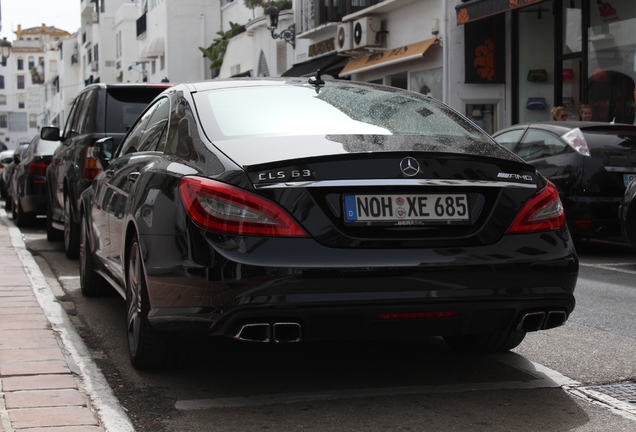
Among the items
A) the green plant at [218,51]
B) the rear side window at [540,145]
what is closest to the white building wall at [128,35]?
the green plant at [218,51]

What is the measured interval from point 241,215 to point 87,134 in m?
6.01

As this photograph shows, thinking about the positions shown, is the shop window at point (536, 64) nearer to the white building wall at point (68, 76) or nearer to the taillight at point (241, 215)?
the taillight at point (241, 215)

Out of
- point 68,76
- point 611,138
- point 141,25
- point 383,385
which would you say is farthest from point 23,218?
point 68,76

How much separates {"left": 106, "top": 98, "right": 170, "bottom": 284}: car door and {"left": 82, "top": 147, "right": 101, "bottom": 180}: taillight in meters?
3.03

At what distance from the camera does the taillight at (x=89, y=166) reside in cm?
921

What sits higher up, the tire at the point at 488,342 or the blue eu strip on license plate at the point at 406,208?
the blue eu strip on license plate at the point at 406,208

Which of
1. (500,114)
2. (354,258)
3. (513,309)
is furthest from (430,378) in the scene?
(500,114)

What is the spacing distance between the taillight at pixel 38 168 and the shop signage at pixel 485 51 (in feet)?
33.7

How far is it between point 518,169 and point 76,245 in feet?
20.7

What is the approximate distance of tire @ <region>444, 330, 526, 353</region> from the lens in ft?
17.2

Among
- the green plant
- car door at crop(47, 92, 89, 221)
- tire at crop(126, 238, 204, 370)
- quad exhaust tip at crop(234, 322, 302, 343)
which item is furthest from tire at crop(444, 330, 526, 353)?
the green plant

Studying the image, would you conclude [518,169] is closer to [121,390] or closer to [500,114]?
[121,390]

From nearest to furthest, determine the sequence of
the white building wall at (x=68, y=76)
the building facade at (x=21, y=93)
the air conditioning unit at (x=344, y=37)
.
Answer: the air conditioning unit at (x=344, y=37), the white building wall at (x=68, y=76), the building facade at (x=21, y=93)

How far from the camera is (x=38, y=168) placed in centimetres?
1355
